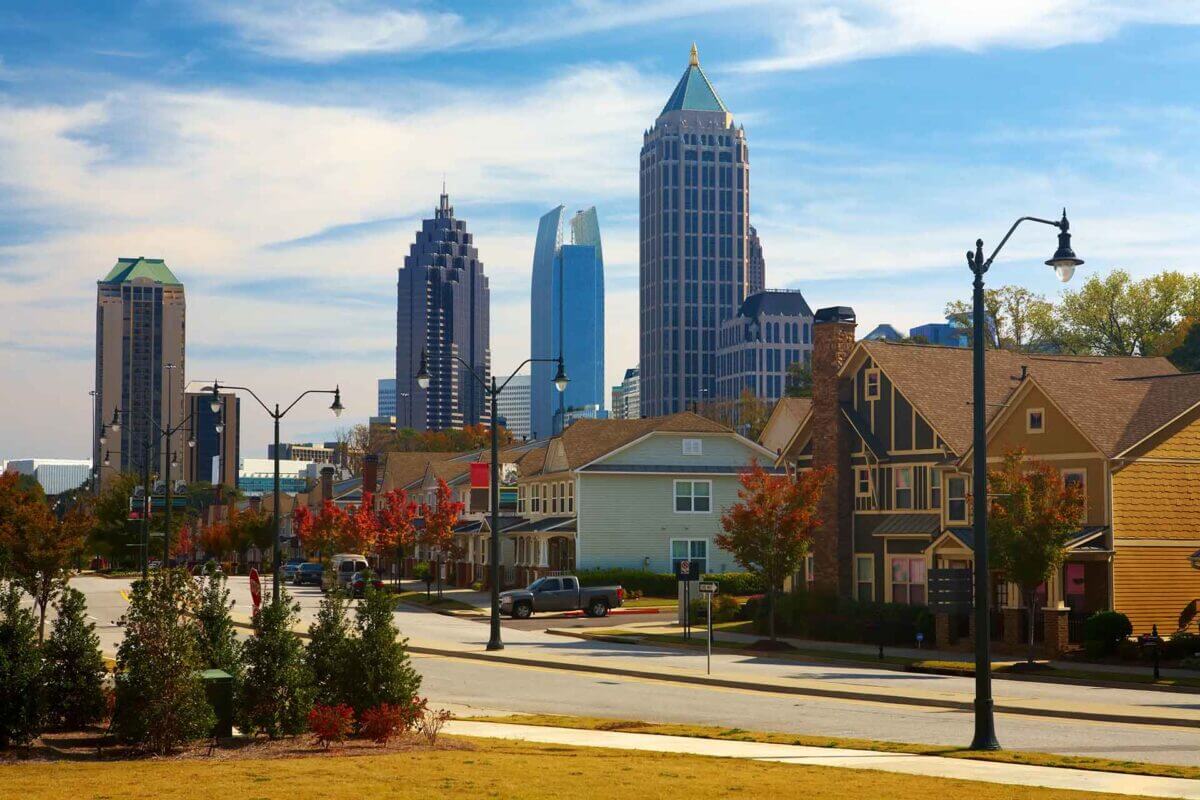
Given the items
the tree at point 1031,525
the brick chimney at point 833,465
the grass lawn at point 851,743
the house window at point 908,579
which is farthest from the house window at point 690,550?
the grass lawn at point 851,743

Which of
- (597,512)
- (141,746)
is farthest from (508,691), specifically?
(597,512)

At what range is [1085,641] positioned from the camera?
41.9 metres

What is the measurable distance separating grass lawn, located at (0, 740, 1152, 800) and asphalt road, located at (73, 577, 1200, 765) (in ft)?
18.6

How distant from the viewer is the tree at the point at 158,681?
20.5 m

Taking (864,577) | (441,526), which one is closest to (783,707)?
(864,577)

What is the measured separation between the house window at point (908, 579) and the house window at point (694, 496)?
2368 cm

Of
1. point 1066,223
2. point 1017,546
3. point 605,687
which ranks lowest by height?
Answer: point 605,687

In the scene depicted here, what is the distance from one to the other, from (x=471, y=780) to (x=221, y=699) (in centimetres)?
570

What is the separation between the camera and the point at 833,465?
58.2 m

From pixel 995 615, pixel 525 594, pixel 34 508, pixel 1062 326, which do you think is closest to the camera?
pixel 995 615

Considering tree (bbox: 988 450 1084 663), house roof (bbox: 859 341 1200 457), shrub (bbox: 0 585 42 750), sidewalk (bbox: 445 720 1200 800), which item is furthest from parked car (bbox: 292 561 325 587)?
shrub (bbox: 0 585 42 750)

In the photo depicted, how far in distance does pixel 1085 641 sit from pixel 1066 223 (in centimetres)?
2160

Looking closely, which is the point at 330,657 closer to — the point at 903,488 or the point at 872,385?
the point at 903,488

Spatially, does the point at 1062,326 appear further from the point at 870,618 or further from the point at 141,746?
the point at 141,746
